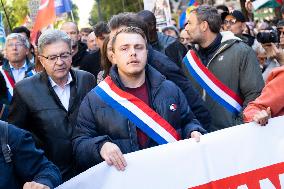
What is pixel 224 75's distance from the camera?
16.1 feet

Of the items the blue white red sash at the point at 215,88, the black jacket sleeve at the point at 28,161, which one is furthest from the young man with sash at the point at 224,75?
the black jacket sleeve at the point at 28,161

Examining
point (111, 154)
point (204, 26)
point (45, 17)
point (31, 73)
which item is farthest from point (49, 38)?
point (45, 17)

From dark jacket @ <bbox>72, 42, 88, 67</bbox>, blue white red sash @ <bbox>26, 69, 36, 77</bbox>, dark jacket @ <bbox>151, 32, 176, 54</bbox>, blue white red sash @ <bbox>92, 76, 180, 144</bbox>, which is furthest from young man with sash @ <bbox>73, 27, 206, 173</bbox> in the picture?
dark jacket @ <bbox>72, 42, 88, 67</bbox>

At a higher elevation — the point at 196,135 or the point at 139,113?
the point at 139,113

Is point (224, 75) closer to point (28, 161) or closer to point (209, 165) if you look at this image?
point (209, 165)

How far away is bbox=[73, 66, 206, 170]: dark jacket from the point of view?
3.38m

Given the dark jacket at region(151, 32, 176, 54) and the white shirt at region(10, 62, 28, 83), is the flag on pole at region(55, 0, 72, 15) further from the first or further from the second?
the dark jacket at region(151, 32, 176, 54)

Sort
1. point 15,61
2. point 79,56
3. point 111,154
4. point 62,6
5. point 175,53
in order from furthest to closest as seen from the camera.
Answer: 1. point 62,6
2. point 79,56
3. point 15,61
4. point 175,53
5. point 111,154

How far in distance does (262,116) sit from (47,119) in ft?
5.17

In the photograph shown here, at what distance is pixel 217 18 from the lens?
5258mm

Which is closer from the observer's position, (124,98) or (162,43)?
(124,98)

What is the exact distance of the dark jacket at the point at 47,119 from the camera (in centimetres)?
401

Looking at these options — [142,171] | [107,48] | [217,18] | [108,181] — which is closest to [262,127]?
[142,171]

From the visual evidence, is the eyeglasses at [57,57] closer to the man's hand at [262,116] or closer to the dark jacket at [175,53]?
the man's hand at [262,116]
